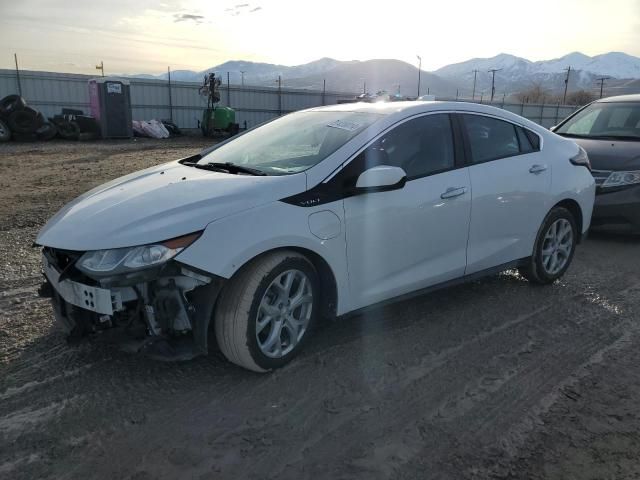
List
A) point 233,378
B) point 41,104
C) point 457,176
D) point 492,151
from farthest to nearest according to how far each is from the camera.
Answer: point 41,104 → point 492,151 → point 457,176 → point 233,378

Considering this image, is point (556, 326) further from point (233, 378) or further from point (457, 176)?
point (233, 378)

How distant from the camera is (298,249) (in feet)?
10.7

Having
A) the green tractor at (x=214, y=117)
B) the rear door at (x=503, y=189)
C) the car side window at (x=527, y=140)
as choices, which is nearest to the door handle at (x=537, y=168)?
the rear door at (x=503, y=189)

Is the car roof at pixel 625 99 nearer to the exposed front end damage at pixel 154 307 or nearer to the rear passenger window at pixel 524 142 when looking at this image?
the rear passenger window at pixel 524 142

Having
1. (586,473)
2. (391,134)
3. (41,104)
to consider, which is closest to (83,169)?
(391,134)

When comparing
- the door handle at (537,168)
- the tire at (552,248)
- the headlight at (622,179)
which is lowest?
the tire at (552,248)

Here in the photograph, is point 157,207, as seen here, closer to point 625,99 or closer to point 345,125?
point 345,125

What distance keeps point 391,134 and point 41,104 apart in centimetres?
2339

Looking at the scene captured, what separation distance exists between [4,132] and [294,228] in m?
19.0

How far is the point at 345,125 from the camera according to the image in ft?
12.8

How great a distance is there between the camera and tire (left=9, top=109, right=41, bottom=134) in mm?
18828

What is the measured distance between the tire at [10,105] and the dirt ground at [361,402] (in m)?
17.1

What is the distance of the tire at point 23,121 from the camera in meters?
18.8

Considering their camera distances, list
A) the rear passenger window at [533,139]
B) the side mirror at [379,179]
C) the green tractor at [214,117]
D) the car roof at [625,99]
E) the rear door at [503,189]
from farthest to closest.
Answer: the green tractor at [214,117], the car roof at [625,99], the rear passenger window at [533,139], the rear door at [503,189], the side mirror at [379,179]
